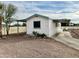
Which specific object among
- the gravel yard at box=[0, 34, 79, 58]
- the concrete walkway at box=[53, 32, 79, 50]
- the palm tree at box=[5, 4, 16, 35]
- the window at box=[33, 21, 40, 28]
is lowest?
the concrete walkway at box=[53, 32, 79, 50]

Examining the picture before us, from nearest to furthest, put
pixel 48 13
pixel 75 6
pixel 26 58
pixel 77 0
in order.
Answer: pixel 26 58, pixel 77 0, pixel 75 6, pixel 48 13

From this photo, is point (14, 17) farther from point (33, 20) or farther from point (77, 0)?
point (77, 0)

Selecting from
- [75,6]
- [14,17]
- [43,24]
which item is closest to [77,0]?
[75,6]

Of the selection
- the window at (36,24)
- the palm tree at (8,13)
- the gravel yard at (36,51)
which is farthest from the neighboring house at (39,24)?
the gravel yard at (36,51)

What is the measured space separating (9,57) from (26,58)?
953mm

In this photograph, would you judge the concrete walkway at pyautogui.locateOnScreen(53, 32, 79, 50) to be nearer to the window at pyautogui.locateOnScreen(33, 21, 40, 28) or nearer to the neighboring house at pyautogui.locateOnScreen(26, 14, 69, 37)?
the neighboring house at pyautogui.locateOnScreen(26, 14, 69, 37)

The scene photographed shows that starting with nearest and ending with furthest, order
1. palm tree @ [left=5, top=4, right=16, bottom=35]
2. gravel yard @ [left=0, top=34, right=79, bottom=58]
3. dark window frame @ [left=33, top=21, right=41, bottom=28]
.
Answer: gravel yard @ [left=0, top=34, right=79, bottom=58] < dark window frame @ [left=33, top=21, right=41, bottom=28] < palm tree @ [left=5, top=4, right=16, bottom=35]

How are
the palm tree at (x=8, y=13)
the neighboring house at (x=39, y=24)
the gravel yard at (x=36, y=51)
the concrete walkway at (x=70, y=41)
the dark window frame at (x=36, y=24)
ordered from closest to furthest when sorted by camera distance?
1. the gravel yard at (x=36, y=51)
2. the concrete walkway at (x=70, y=41)
3. the neighboring house at (x=39, y=24)
4. the dark window frame at (x=36, y=24)
5. the palm tree at (x=8, y=13)

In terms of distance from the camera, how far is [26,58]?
9.69 metres

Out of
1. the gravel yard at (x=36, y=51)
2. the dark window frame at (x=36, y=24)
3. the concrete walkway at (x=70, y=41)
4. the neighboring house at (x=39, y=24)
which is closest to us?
the gravel yard at (x=36, y=51)

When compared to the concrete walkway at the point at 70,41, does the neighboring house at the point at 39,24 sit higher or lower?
higher

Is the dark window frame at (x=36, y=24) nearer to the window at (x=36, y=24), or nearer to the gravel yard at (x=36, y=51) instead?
the window at (x=36, y=24)

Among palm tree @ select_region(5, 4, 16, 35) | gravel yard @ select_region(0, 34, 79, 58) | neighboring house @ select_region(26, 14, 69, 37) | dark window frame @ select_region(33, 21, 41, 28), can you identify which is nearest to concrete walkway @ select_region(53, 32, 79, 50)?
gravel yard @ select_region(0, 34, 79, 58)

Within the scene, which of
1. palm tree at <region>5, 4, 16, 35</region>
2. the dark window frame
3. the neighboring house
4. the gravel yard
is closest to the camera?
the gravel yard
